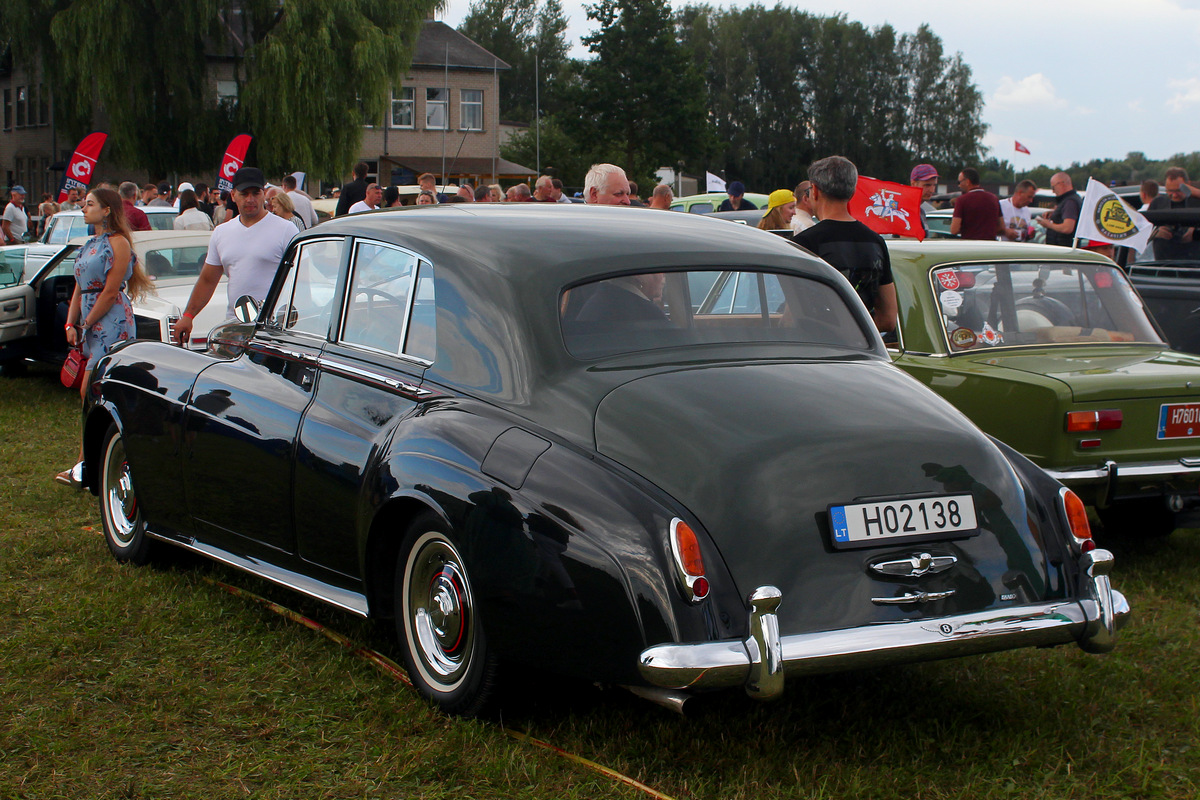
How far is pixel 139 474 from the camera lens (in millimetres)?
5570

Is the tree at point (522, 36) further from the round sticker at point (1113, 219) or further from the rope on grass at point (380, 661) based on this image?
the rope on grass at point (380, 661)

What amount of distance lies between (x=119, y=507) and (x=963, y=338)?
431cm

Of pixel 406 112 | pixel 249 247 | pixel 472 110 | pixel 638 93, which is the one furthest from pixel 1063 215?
pixel 638 93

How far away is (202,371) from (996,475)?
3.22 metres

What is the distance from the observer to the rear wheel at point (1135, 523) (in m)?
6.67

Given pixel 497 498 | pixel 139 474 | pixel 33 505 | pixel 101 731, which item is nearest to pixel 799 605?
pixel 497 498

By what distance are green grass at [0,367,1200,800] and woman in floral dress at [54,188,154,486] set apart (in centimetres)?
300

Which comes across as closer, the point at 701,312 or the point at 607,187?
the point at 701,312

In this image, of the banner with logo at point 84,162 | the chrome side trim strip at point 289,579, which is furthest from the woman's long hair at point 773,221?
the banner with logo at point 84,162

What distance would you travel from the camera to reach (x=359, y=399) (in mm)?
4340

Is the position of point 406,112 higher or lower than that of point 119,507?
higher

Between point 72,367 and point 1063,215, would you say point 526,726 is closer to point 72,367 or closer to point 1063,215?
point 72,367

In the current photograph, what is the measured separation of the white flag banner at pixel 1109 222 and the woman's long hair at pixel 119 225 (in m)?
6.82

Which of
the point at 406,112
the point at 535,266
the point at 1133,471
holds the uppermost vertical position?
the point at 406,112
